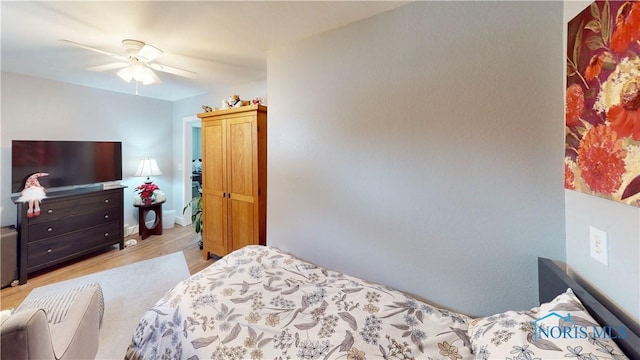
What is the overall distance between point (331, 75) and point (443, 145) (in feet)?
3.27

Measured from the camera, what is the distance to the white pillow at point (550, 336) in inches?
29.2

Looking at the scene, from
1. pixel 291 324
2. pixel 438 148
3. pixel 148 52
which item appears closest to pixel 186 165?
pixel 148 52

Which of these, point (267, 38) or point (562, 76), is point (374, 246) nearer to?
point (562, 76)

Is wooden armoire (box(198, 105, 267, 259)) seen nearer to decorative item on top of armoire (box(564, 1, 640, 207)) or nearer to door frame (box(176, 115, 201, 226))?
door frame (box(176, 115, 201, 226))

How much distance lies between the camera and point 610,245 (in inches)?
34.3

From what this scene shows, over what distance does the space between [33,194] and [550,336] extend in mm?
4298

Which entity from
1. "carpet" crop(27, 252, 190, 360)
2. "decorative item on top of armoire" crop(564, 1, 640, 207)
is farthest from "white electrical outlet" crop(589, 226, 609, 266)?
"carpet" crop(27, 252, 190, 360)

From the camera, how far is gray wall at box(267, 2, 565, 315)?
1295mm

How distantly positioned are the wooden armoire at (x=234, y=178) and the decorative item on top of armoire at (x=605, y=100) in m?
2.30

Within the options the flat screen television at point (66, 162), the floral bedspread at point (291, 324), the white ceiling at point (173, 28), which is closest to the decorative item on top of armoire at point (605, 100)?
the floral bedspread at point (291, 324)

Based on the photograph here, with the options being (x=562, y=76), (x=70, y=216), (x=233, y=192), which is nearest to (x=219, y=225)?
(x=233, y=192)

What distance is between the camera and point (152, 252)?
3424 millimetres

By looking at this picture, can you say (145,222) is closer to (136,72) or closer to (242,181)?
(242,181)

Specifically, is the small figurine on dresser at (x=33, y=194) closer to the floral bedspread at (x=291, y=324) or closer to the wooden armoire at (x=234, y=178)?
the wooden armoire at (x=234, y=178)
